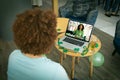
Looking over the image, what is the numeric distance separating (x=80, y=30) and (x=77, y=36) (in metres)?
0.10

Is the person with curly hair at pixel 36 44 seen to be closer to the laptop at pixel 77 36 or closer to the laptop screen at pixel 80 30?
the laptop at pixel 77 36

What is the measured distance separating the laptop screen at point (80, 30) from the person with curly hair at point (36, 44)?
5.23ft

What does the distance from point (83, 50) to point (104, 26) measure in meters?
2.18

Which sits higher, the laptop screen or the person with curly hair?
the person with curly hair

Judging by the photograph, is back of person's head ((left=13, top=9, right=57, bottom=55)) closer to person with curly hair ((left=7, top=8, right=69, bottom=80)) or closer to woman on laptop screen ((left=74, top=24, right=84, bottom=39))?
person with curly hair ((left=7, top=8, right=69, bottom=80))

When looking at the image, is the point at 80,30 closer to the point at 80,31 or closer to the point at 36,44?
the point at 80,31

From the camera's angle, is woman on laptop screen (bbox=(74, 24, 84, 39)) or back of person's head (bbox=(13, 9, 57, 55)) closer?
back of person's head (bbox=(13, 9, 57, 55))

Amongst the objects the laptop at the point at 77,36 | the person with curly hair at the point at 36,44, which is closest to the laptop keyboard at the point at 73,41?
the laptop at the point at 77,36

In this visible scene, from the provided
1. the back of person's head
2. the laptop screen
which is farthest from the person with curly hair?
the laptop screen

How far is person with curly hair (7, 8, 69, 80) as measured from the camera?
1090 millimetres

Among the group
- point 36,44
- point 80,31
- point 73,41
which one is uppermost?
point 36,44

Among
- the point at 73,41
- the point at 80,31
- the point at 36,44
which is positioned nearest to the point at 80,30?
the point at 80,31

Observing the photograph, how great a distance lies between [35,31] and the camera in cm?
108

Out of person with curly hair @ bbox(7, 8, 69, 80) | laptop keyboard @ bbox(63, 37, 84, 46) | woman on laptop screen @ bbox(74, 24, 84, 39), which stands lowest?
laptop keyboard @ bbox(63, 37, 84, 46)
